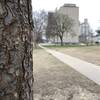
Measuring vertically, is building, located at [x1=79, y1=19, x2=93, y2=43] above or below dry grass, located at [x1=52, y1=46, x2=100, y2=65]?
above

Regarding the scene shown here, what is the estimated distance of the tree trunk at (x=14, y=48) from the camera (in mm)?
1593

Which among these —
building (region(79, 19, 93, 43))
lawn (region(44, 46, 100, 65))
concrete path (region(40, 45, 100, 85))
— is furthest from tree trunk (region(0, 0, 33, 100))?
building (region(79, 19, 93, 43))

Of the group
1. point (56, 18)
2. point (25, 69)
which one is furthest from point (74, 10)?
point (25, 69)

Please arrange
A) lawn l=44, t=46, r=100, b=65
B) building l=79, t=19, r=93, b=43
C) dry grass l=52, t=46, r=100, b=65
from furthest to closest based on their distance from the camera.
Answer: building l=79, t=19, r=93, b=43
lawn l=44, t=46, r=100, b=65
dry grass l=52, t=46, r=100, b=65

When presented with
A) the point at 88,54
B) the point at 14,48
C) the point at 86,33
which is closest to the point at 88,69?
the point at 14,48

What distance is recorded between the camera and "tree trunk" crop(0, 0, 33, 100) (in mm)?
1593

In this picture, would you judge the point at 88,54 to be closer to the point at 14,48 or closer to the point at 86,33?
the point at 14,48

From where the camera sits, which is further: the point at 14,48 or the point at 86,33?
the point at 86,33

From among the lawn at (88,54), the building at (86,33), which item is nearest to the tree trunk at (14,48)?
the lawn at (88,54)

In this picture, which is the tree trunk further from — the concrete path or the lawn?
the lawn

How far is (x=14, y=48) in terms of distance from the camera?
1.63m

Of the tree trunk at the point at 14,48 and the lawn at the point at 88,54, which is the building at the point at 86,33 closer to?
the lawn at the point at 88,54

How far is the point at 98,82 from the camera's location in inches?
348

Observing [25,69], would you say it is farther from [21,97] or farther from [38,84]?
[38,84]
